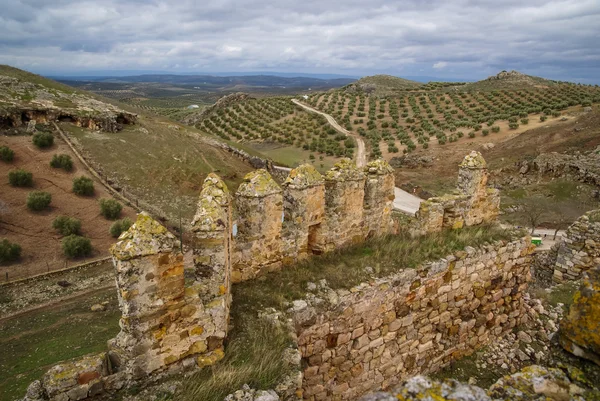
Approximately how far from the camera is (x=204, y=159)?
95.4ft

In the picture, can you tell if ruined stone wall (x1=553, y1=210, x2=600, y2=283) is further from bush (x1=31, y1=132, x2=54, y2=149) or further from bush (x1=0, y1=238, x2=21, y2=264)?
bush (x1=31, y1=132, x2=54, y2=149)

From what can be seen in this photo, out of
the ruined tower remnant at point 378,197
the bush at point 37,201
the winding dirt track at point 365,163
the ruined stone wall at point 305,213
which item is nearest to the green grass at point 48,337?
the ruined stone wall at point 305,213

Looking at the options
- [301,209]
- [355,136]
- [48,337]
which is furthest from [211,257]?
[355,136]

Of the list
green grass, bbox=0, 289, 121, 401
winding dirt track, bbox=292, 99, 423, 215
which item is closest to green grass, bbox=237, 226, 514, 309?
green grass, bbox=0, 289, 121, 401

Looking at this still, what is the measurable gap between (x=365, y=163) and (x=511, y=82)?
38593 millimetres

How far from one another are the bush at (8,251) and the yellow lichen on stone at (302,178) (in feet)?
51.6

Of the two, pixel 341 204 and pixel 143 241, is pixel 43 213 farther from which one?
pixel 143 241

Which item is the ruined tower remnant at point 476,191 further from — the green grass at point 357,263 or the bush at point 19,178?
the bush at point 19,178

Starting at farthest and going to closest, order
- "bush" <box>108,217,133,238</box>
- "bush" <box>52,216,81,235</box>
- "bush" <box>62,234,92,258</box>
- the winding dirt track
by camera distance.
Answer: the winding dirt track < "bush" <box>108,217,133,238</box> < "bush" <box>52,216,81,235</box> < "bush" <box>62,234,92,258</box>

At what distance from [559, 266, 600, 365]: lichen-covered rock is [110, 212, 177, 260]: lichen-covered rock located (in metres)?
3.68

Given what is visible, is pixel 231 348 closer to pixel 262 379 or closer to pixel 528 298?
pixel 262 379

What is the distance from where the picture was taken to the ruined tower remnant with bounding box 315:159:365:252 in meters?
6.38

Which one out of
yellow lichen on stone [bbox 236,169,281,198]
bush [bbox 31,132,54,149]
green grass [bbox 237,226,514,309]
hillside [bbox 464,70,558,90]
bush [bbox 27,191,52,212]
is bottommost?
bush [bbox 27,191,52,212]

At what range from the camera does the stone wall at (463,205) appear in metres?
7.74
